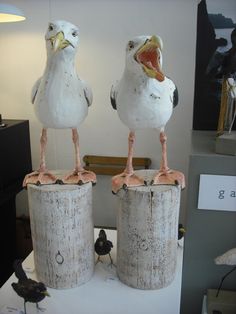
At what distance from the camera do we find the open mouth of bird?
2.78ft

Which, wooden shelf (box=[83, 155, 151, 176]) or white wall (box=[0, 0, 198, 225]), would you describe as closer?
white wall (box=[0, 0, 198, 225])

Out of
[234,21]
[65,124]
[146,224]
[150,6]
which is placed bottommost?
[146,224]

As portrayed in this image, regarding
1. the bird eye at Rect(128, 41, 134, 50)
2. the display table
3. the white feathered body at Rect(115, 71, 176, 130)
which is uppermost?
the bird eye at Rect(128, 41, 134, 50)

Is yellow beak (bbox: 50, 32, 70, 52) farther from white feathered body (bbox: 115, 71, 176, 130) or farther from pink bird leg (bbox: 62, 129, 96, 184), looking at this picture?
pink bird leg (bbox: 62, 129, 96, 184)

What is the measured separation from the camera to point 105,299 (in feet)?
3.46

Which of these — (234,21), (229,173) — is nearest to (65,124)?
(229,173)

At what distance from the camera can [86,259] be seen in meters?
1.12

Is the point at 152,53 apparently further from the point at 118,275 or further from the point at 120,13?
the point at 120,13

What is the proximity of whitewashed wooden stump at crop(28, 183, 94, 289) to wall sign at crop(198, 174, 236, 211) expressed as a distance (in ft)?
1.21

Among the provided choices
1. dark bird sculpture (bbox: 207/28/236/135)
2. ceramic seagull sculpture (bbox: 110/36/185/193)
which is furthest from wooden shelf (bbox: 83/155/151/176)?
ceramic seagull sculpture (bbox: 110/36/185/193)

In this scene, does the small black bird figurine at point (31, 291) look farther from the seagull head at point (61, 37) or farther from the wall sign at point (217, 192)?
the seagull head at point (61, 37)

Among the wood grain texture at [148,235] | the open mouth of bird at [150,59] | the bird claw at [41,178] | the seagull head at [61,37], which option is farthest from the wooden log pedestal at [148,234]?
the seagull head at [61,37]

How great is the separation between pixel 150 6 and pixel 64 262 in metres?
1.31

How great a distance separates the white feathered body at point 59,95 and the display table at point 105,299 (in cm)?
54
